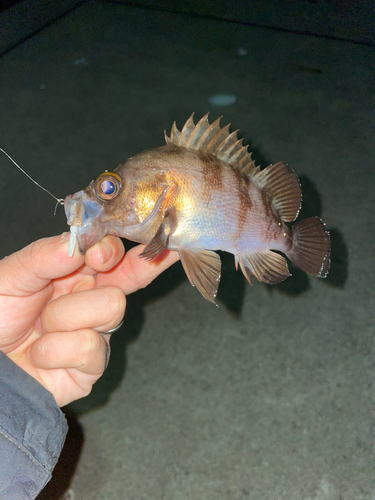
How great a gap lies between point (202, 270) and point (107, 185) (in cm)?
35

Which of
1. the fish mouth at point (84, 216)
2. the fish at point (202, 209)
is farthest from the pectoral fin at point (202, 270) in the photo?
the fish mouth at point (84, 216)

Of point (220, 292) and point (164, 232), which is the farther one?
point (220, 292)

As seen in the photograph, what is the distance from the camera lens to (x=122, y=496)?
1793 mm

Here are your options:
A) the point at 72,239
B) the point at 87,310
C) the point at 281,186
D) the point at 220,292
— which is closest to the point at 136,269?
the point at 87,310

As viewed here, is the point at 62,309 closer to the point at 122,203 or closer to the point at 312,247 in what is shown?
the point at 122,203

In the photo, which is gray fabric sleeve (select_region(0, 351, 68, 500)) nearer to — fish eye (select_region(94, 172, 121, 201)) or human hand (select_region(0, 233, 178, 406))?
human hand (select_region(0, 233, 178, 406))

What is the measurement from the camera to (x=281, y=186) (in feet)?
3.85

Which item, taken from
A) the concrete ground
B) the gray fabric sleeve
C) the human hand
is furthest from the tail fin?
the concrete ground

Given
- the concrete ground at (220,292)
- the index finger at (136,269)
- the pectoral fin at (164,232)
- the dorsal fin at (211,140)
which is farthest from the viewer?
the concrete ground at (220,292)

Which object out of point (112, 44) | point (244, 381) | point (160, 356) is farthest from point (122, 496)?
point (112, 44)

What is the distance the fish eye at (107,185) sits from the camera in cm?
96

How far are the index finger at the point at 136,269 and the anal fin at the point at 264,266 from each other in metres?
0.25

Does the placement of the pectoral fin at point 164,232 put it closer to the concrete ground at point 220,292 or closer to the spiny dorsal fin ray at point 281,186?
the spiny dorsal fin ray at point 281,186

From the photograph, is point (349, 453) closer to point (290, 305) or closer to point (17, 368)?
point (290, 305)
